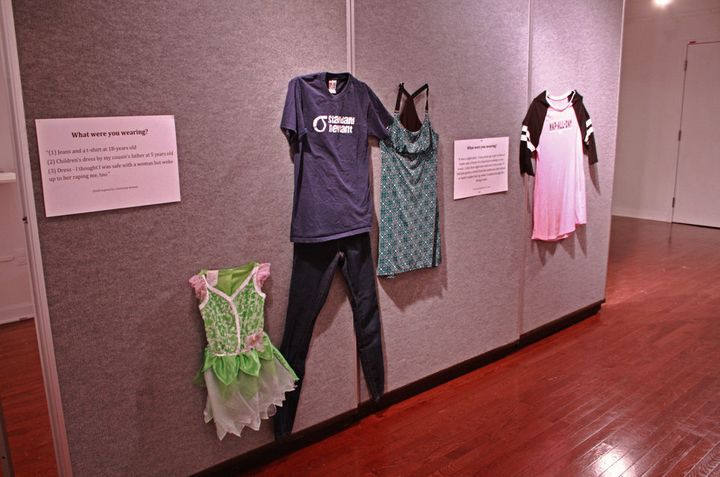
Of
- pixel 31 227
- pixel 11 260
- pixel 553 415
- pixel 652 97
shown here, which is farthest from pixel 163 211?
pixel 652 97

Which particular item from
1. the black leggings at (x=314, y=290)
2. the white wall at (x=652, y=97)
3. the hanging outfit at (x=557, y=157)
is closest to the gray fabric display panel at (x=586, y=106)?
the hanging outfit at (x=557, y=157)

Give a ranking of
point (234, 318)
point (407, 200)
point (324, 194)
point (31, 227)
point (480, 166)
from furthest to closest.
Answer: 1. point (480, 166)
2. point (407, 200)
3. point (324, 194)
4. point (234, 318)
5. point (31, 227)

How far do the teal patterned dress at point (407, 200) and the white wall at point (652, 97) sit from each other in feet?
18.1

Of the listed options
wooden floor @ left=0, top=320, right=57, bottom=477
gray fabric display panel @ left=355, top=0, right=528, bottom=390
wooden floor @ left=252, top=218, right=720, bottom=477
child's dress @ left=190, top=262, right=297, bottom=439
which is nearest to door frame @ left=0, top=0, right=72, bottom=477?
child's dress @ left=190, top=262, right=297, bottom=439

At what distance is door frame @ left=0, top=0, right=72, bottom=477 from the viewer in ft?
5.04

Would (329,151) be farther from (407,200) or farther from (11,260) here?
(11,260)

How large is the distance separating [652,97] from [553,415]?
5743 mm

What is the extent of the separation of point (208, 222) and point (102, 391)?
660mm

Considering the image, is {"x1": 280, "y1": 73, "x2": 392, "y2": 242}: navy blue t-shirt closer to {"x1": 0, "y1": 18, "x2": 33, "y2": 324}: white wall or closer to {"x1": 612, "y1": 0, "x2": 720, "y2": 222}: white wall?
{"x1": 0, "y1": 18, "x2": 33, "y2": 324}: white wall

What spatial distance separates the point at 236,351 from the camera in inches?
78.4

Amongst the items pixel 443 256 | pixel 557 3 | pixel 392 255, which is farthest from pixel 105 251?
pixel 557 3

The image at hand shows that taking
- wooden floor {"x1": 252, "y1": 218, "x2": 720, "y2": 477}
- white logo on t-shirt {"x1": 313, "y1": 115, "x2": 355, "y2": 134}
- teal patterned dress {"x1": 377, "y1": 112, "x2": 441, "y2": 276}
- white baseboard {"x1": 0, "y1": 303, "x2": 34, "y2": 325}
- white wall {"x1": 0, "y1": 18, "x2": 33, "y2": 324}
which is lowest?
wooden floor {"x1": 252, "y1": 218, "x2": 720, "y2": 477}

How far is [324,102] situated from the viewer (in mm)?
2168

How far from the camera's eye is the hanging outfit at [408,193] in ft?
8.02
